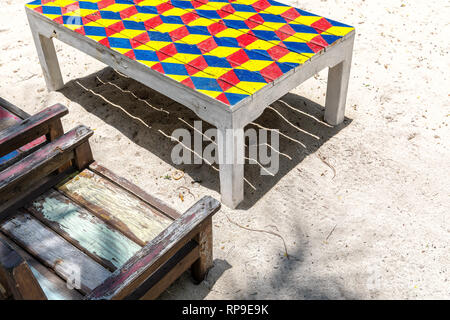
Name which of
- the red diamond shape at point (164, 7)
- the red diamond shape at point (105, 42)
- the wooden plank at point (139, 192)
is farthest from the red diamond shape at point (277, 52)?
the wooden plank at point (139, 192)

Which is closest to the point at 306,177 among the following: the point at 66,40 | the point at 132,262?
the point at 132,262

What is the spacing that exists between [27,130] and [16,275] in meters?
1.25

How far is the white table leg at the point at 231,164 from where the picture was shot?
2848 millimetres

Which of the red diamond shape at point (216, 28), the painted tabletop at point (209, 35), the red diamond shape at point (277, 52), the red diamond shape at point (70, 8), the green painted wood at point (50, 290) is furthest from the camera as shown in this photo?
the red diamond shape at point (70, 8)

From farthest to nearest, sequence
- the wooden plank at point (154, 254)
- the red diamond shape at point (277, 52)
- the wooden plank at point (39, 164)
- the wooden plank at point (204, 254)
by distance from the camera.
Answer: the red diamond shape at point (277, 52) → the wooden plank at point (39, 164) → the wooden plank at point (204, 254) → the wooden plank at point (154, 254)

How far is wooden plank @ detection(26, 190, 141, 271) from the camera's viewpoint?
8.15 feet

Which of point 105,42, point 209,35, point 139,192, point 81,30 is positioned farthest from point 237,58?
point 81,30

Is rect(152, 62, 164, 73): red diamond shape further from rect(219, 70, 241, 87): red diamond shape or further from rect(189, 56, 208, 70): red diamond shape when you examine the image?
rect(219, 70, 241, 87): red diamond shape

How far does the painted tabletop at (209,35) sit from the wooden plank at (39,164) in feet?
2.07

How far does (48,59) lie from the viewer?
4066 millimetres

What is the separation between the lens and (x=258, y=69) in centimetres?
300

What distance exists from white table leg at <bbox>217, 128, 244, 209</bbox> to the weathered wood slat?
0.88m

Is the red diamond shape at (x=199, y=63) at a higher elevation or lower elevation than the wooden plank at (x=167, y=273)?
higher

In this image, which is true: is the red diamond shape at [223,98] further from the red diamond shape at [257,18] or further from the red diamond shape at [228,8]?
the red diamond shape at [228,8]
